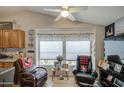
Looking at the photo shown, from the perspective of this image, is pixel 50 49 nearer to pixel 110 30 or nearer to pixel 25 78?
pixel 25 78

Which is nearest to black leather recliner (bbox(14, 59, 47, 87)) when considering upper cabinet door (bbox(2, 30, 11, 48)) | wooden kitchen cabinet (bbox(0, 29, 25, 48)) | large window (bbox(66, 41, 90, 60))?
wooden kitchen cabinet (bbox(0, 29, 25, 48))

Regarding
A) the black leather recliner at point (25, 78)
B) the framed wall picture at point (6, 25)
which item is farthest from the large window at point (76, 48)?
the framed wall picture at point (6, 25)

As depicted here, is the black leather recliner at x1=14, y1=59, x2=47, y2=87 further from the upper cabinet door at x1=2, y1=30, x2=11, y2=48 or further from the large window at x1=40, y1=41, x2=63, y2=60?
the large window at x1=40, y1=41, x2=63, y2=60

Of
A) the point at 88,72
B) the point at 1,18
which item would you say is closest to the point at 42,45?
the point at 1,18

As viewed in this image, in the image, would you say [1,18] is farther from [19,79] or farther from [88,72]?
[88,72]

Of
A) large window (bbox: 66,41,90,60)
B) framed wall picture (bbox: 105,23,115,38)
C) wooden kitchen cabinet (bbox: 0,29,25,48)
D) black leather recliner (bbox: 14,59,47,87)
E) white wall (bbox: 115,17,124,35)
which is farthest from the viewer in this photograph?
large window (bbox: 66,41,90,60)

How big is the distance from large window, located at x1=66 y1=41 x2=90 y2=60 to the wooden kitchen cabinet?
1.63m

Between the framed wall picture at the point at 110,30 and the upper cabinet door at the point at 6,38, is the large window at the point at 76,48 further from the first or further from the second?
the upper cabinet door at the point at 6,38

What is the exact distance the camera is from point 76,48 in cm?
588

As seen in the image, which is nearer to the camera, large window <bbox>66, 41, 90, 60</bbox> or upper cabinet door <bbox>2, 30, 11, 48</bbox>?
upper cabinet door <bbox>2, 30, 11, 48</bbox>

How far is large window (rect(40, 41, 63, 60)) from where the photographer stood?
229 inches

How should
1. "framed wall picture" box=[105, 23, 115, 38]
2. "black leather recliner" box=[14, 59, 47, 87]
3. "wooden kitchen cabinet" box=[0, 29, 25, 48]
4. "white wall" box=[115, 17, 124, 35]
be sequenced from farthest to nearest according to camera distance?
"wooden kitchen cabinet" box=[0, 29, 25, 48] → "framed wall picture" box=[105, 23, 115, 38] → "black leather recliner" box=[14, 59, 47, 87] → "white wall" box=[115, 17, 124, 35]

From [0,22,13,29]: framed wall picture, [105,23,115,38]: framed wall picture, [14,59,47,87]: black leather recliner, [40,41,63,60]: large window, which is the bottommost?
[14,59,47,87]: black leather recliner
